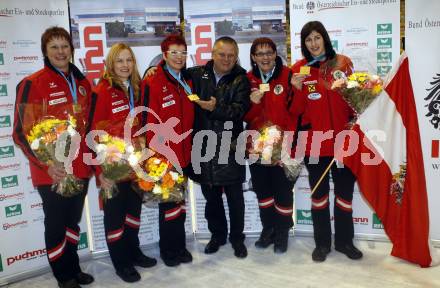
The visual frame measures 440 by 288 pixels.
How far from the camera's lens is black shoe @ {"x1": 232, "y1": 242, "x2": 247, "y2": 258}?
375 centimetres

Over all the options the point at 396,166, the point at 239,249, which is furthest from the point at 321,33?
the point at 239,249

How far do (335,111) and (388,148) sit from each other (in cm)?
54

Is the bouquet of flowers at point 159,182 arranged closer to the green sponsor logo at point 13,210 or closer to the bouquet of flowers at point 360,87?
the green sponsor logo at point 13,210

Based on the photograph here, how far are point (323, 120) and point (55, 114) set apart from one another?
1.93m

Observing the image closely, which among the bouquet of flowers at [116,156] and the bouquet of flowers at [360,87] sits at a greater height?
the bouquet of flowers at [360,87]

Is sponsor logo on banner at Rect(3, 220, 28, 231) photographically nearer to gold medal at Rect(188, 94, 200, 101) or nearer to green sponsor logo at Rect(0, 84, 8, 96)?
green sponsor logo at Rect(0, 84, 8, 96)

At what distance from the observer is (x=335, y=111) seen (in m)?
3.43

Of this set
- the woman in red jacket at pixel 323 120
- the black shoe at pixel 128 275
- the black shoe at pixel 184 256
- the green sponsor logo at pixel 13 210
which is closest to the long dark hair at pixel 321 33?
the woman in red jacket at pixel 323 120

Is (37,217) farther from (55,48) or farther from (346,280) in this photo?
(346,280)

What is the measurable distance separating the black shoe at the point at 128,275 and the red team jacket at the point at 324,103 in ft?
5.33

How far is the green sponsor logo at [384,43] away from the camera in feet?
12.1

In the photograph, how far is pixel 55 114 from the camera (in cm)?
306

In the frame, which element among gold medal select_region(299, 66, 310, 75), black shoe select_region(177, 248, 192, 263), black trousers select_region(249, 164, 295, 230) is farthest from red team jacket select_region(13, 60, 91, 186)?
gold medal select_region(299, 66, 310, 75)

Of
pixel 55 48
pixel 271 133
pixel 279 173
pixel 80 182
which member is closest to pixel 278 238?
pixel 279 173
